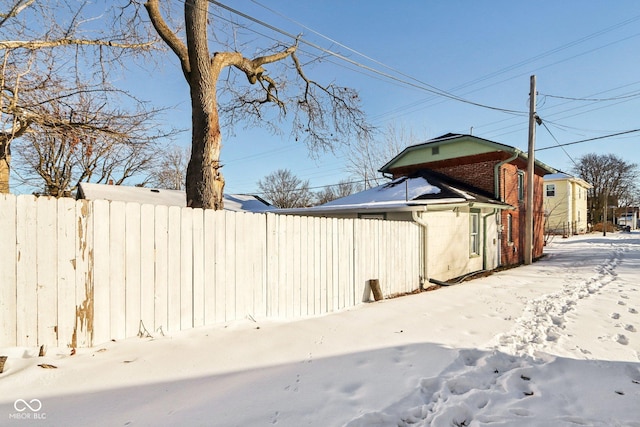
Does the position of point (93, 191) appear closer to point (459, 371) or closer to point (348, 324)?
point (348, 324)

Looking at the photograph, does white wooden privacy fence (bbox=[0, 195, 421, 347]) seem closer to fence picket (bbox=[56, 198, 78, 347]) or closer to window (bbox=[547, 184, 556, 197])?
fence picket (bbox=[56, 198, 78, 347])

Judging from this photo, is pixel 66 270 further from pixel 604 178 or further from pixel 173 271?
pixel 604 178

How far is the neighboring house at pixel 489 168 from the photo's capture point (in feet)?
41.3

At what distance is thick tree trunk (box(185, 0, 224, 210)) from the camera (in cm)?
589

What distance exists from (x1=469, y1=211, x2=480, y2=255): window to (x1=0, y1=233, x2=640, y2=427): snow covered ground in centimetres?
608

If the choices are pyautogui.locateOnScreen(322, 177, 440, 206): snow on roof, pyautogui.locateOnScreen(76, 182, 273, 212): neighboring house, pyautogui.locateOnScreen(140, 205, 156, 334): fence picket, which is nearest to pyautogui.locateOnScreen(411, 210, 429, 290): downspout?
pyautogui.locateOnScreen(322, 177, 440, 206): snow on roof

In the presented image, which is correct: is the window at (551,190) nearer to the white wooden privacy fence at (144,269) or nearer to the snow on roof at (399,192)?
the snow on roof at (399,192)

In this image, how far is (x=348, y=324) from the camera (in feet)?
15.1

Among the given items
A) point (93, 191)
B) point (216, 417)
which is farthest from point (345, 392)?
point (93, 191)

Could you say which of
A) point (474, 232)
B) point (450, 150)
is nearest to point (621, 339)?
point (474, 232)

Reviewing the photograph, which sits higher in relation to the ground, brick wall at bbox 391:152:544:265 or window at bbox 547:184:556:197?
window at bbox 547:184:556:197

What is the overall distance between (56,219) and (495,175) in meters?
13.4

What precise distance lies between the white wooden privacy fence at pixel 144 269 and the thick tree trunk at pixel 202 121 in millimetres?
1801

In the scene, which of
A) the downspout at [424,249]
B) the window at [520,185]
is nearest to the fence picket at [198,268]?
the downspout at [424,249]
